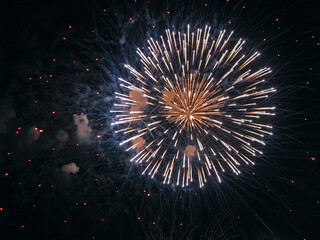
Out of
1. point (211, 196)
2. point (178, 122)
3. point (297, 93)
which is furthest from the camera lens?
point (211, 196)

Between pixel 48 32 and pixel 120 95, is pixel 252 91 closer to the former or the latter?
pixel 120 95

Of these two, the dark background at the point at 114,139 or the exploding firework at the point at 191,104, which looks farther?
the dark background at the point at 114,139

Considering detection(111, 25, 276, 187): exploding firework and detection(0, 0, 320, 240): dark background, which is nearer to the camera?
detection(111, 25, 276, 187): exploding firework

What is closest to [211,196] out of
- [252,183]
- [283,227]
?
[252,183]
